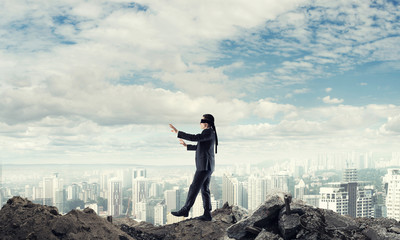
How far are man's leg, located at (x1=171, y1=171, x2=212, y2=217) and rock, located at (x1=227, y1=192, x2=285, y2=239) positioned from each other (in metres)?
1.70

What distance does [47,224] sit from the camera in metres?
8.11

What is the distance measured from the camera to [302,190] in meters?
37.8

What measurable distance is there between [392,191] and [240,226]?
1129 inches

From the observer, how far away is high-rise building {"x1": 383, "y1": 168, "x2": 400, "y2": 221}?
26.9 m

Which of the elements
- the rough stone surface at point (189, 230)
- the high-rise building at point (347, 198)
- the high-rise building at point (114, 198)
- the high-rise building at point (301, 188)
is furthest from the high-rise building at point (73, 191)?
the high-rise building at point (301, 188)

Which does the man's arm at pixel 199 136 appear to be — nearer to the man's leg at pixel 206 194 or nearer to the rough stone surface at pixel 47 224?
the man's leg at pixel 206 194

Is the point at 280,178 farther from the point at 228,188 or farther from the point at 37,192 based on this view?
the point at 37,192

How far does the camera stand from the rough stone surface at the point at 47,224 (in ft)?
25.9

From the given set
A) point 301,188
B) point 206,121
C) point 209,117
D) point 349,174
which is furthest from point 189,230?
point 349,174

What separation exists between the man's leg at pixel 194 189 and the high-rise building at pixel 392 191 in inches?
852

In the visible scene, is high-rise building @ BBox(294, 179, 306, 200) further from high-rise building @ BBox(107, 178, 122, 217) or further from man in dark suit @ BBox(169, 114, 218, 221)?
man in dark suit @ BBox(169, 114, 218, 221)

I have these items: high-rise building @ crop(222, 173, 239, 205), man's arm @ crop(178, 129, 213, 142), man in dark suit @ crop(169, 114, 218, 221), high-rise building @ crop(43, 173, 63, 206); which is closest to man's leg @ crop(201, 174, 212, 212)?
man in dark suit @ crop(169, 114, 218, 221)

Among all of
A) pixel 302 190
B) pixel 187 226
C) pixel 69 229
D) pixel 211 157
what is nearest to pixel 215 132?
pixel 211 157

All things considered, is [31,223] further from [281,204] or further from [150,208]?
[150,208]
